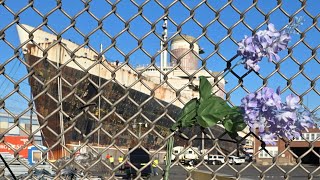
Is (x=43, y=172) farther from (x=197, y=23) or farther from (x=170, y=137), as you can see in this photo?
(x=197, y=23)

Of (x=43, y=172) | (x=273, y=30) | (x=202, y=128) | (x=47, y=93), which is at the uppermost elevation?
(x=273, y=30)

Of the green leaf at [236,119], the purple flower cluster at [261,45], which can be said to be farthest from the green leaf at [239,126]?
the purple flower cluster at [261,45]

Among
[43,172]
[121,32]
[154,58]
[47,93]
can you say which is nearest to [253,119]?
[154,58]

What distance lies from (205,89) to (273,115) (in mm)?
290

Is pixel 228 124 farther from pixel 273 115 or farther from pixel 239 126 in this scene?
pixel 273 115

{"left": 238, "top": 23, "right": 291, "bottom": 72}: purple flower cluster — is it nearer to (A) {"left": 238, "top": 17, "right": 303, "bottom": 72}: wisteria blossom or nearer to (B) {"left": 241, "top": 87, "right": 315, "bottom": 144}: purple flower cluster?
(A) {"left": 238, "top": 17, "right": 303, "bottom": 72}: wisteria blossom

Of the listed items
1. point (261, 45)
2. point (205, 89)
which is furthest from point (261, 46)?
point (205, 89)

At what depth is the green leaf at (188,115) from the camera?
191cm

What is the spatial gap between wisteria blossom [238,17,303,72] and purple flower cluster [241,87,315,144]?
0.52 feet

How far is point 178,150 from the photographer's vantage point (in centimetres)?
A: 222

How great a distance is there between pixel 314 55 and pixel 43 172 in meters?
1.50

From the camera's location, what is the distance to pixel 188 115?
1.92 m

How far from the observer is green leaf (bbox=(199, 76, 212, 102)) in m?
1.92

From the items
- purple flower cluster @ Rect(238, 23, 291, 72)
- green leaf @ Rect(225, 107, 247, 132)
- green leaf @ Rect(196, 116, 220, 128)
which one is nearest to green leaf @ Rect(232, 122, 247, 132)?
green leaf @ Rect(225, 107, 247, 132)
